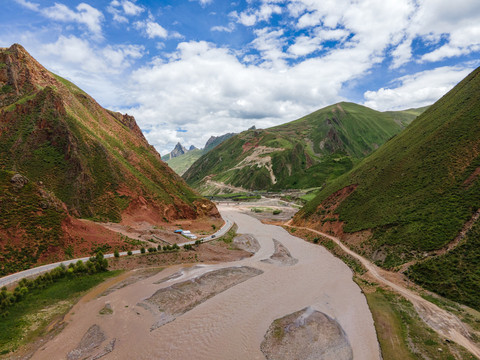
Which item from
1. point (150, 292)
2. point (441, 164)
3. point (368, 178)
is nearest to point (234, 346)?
point (150, 292)

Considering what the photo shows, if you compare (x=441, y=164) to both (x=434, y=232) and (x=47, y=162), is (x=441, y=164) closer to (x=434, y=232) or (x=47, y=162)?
(x=434, y=232)

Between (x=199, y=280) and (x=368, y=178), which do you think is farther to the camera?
(x=368, y=178)

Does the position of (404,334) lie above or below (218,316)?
below

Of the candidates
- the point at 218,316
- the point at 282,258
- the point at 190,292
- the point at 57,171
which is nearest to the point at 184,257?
the point at 190,292

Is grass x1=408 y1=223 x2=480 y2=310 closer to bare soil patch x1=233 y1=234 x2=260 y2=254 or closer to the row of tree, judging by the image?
bare soil patch x1=233 y1=234 x2=260 y2=254

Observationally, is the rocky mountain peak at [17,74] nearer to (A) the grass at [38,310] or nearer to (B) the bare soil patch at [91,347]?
(A) the grass at [38,310]

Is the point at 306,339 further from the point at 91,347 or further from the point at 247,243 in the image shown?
the point at 247,243

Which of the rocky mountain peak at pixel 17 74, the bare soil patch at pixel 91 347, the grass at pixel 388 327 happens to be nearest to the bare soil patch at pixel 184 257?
the bare soil patch at pixel 91 347

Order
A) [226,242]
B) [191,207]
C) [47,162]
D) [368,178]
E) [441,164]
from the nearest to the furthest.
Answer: [441,164]
[47,162]
[226,242]
[368,178]
[191,207]
